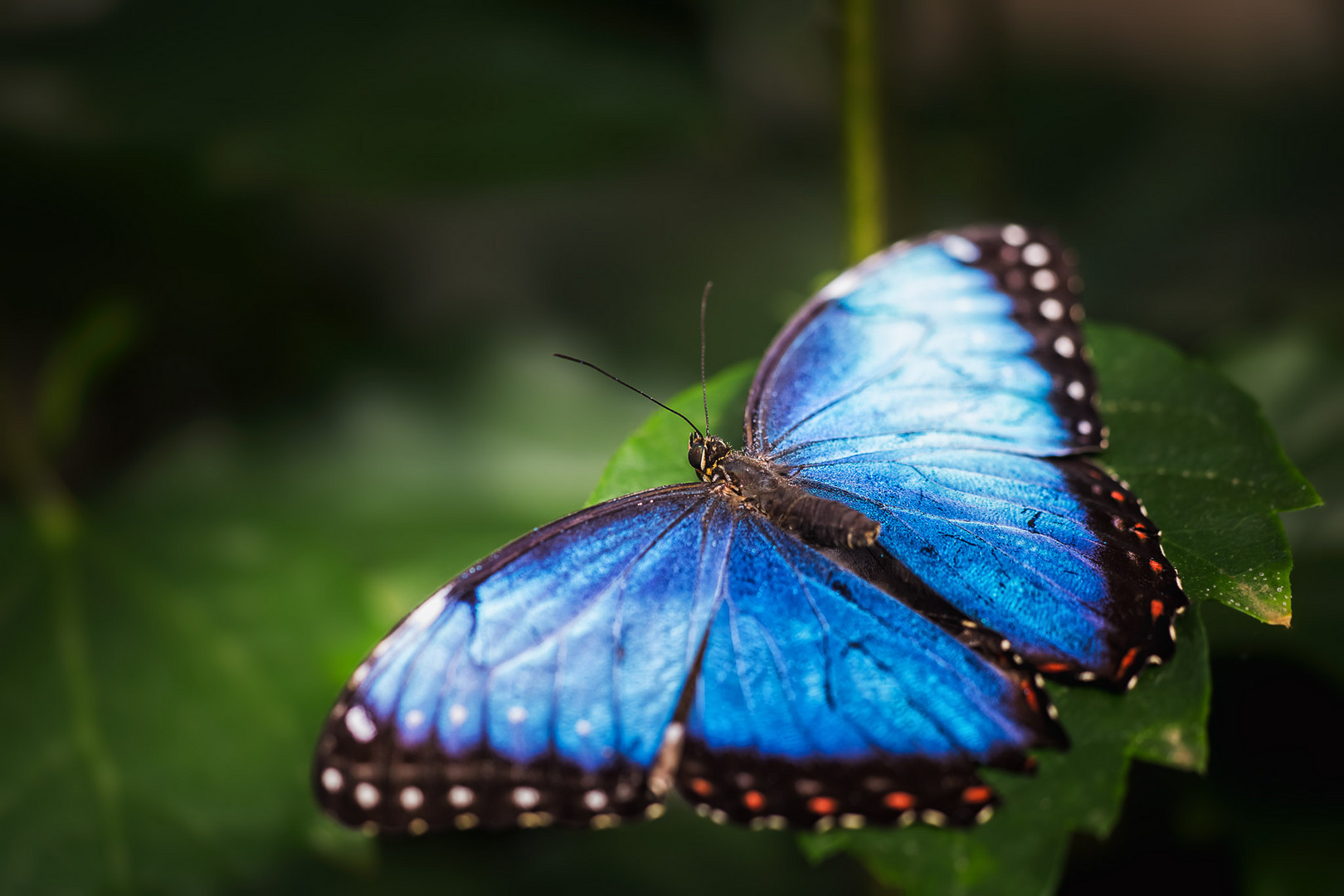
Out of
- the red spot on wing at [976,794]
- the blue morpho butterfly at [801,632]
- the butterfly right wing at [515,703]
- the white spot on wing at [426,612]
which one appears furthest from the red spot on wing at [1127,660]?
the white spot on wing at [426,612]

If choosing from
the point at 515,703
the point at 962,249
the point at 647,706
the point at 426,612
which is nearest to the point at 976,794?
the point at 647,706

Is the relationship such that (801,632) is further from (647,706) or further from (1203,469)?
(1203,469)

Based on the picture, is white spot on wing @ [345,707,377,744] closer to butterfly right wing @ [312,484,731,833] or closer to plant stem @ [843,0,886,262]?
butterfly right wing @ [312,484,731,833]

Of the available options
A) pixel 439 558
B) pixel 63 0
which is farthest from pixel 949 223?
pixel 63 0

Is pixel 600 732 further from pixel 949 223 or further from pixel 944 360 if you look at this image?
pixel 949 223

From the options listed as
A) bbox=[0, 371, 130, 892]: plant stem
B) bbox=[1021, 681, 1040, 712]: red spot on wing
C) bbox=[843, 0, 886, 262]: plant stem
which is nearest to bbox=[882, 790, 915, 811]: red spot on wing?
bbox=[1021, 681, 1040, 712]: red spot on wing

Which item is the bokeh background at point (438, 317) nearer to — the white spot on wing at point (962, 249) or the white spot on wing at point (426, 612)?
the white spot on wing at point (962, 249)
